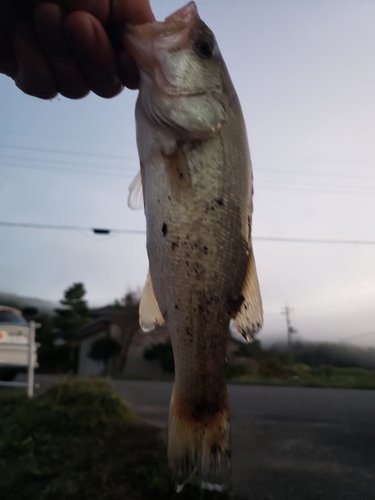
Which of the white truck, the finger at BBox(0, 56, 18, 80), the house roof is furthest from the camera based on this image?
the house roof

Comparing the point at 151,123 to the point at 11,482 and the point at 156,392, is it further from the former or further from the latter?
the point at 156,392

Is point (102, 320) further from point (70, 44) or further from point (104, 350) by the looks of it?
point (70, 44)

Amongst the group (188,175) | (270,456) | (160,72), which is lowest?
(270,456)

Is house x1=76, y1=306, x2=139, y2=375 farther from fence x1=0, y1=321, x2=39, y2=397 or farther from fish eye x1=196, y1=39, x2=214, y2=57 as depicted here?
fish eye x1=196, y1=39, x2=214, y2=57

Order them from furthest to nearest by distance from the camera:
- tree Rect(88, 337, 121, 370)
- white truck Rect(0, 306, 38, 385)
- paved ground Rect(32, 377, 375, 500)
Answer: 1. tree Rect(88, 337, 121, 370)
2. white truck Rect(0, 306, 38, 385)
3. paved ground Rect(32, 377, 375, 500)

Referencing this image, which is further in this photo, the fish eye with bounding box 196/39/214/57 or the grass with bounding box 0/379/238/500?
the grass with bounding box 0/379/238/500

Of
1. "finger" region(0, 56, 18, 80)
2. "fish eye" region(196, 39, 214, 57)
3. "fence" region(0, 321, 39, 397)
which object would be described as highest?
"finger" region(0, 56, 18, 80)

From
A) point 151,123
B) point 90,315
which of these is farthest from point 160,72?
point 90,315

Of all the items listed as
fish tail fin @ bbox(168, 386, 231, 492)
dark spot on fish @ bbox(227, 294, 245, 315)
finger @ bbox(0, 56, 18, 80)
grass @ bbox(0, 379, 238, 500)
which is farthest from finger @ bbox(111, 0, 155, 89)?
grass @ bbox(0, 379, 238, 500)
